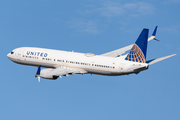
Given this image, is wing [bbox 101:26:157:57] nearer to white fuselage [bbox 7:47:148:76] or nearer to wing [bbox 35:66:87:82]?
white fuselage [bbox 7:47:148:76]

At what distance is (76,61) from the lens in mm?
82938

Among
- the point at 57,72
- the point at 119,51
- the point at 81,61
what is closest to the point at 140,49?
the point at 81,61

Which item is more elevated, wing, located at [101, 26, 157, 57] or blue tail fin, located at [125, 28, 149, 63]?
wing, located at [101, 26, 157, 57]

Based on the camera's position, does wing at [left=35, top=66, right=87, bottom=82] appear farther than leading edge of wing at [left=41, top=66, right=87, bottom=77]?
No

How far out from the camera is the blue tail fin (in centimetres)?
7550

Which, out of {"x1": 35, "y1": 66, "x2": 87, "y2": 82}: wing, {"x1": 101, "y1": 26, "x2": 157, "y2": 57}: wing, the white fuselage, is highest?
{"x1": 101, "y1": 26, "x2": 157, "y2": 57}: wing

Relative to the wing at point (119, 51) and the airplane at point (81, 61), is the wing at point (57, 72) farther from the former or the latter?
the wing at point (119, 51)

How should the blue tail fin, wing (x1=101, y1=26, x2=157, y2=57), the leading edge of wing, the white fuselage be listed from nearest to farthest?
the blue tail fin
the white fuselage
the leading edge of wing
wing (x1=101, y1=26, x2=157, y2=57)

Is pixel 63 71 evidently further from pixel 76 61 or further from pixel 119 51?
pixel 119 51

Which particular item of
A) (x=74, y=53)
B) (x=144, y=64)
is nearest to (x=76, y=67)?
(x=74, y=53)

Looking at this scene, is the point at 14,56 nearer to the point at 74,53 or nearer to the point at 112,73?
the point at 74,53

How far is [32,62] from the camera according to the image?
8631 centimetres

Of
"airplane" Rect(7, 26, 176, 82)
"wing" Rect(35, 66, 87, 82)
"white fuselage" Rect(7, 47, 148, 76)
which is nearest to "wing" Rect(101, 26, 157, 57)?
"airplane" Rect(7, 26, 176, 82)

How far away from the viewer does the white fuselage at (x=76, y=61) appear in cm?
7938
